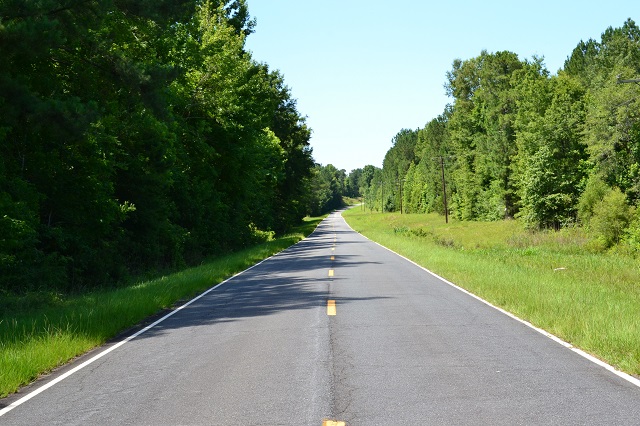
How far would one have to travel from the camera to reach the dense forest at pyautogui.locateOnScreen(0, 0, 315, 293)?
556 inches

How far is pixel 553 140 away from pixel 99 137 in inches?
1805

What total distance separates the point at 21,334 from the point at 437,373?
21.7ft

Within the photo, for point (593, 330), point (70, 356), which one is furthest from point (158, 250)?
point (593, 330)

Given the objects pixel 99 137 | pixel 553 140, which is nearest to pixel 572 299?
pixel 99 137

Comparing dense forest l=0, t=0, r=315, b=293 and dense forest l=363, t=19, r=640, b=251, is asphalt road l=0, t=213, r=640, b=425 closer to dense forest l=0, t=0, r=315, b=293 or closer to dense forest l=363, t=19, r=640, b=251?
dense forest l=0, t=0, r=315, b=293

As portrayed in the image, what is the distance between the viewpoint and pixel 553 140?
177 feet

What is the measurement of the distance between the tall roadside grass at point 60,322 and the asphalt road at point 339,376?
17.4 inches

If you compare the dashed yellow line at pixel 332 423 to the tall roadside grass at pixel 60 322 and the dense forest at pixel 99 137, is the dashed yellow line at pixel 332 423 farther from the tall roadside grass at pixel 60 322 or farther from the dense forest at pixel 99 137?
the dense forest at pixel 99 137

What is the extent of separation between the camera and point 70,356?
8.51 metres

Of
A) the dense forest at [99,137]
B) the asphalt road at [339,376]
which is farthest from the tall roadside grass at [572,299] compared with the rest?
the dense forest at [99,137]

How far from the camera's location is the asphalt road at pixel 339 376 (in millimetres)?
5523

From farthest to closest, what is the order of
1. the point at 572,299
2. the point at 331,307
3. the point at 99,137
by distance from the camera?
1. the point at 99,137
2. the point at 331,307
3. the point at 572,299

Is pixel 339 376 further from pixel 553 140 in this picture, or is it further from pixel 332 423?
pixel 553 140

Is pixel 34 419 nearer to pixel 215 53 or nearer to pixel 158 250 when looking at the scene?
pixel 158 250
